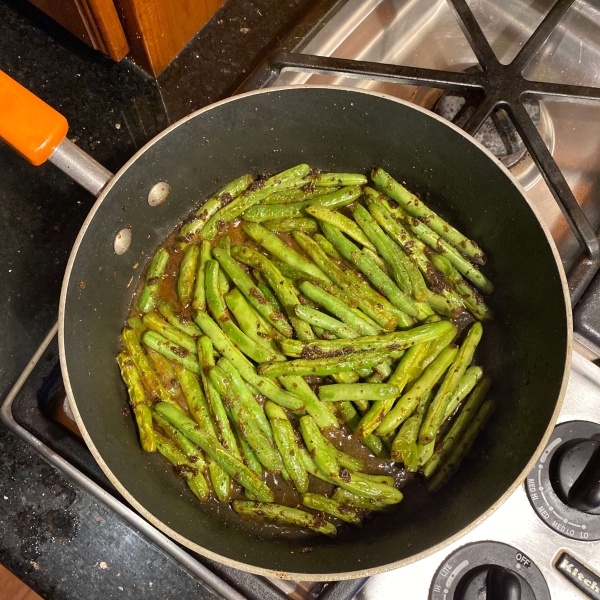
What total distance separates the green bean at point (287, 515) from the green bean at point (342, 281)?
891mm

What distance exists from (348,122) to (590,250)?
3.80 feet

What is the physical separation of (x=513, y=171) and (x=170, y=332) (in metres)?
1.82

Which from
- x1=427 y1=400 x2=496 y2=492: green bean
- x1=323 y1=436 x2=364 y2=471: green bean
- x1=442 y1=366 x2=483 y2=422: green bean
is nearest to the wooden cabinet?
x1=323 y1=436 x2=364 y2=471: green bean

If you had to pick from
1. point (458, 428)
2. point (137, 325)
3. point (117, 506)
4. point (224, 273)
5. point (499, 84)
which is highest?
point (499, 84)

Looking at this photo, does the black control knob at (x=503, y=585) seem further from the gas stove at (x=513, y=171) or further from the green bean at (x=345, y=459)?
the green bean at (x=345, y=459)

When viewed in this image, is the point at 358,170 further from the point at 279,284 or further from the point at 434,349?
the point at 434,349

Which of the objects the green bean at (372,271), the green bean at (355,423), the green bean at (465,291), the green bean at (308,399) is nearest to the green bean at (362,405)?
the green bean at (355,423)

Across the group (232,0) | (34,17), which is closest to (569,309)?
(232,0)

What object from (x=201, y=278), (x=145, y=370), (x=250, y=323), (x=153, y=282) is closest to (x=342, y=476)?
(x=250, y=323)

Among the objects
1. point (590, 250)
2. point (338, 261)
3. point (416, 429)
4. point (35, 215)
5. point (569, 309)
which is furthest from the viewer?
point (35, 215)

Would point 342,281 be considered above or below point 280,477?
above

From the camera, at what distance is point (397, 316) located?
7.99 feet

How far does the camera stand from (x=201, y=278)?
2475 mm

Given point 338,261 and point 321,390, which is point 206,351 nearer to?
point 321,390
